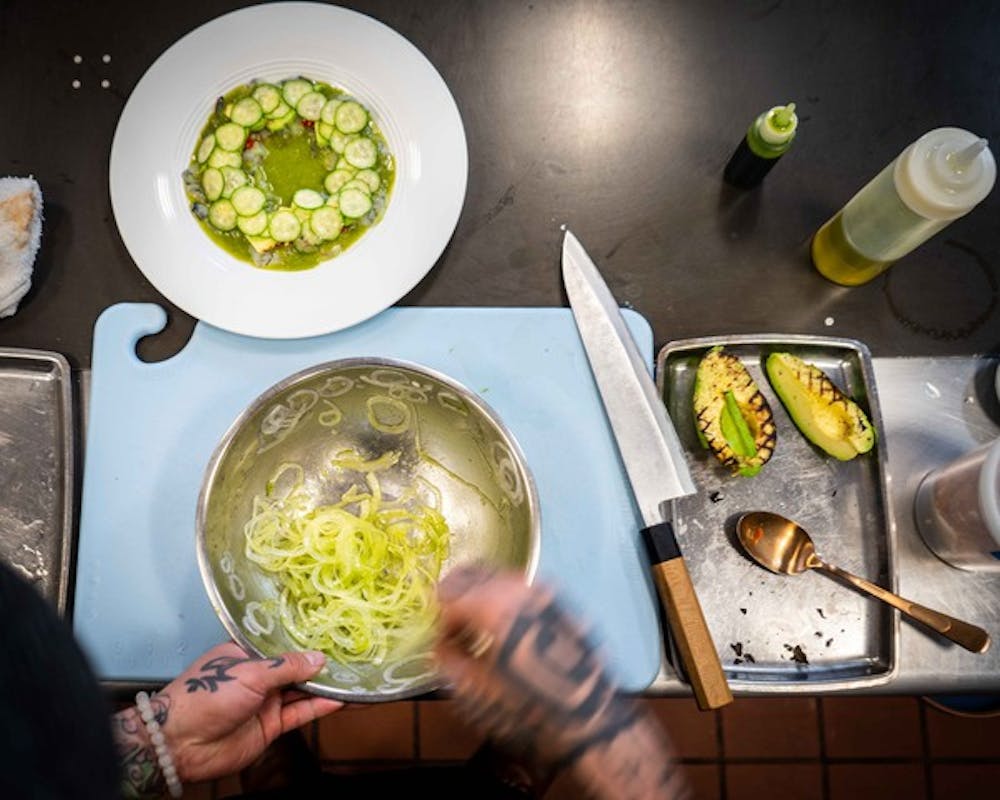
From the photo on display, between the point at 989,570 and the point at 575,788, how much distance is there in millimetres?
1020

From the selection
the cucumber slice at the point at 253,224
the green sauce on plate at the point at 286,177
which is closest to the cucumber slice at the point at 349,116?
the green sauce on plate at the point at 286,177

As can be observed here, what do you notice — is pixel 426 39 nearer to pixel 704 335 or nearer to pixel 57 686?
pixel 704 335

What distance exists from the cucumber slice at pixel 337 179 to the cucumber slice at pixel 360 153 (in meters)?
0.02

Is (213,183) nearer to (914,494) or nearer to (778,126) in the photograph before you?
(778,126)

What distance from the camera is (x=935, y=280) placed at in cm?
173

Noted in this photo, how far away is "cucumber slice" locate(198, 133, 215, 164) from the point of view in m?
1.66

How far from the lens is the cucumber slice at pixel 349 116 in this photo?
5.48 ft

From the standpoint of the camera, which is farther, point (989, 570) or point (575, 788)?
point (989, 570)

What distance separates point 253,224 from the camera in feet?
5.37

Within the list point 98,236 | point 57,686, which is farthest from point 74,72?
point 57,686

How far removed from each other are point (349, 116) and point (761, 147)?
2.59 feet

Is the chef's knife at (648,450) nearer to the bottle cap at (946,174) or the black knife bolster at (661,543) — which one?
the black knife bolster at (661,543)

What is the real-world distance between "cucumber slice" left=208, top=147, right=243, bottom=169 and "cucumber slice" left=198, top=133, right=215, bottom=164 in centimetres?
1

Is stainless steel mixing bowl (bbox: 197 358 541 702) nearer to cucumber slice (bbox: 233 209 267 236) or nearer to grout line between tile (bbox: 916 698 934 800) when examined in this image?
cucumber slice (bbox: 233 209 267 236)
